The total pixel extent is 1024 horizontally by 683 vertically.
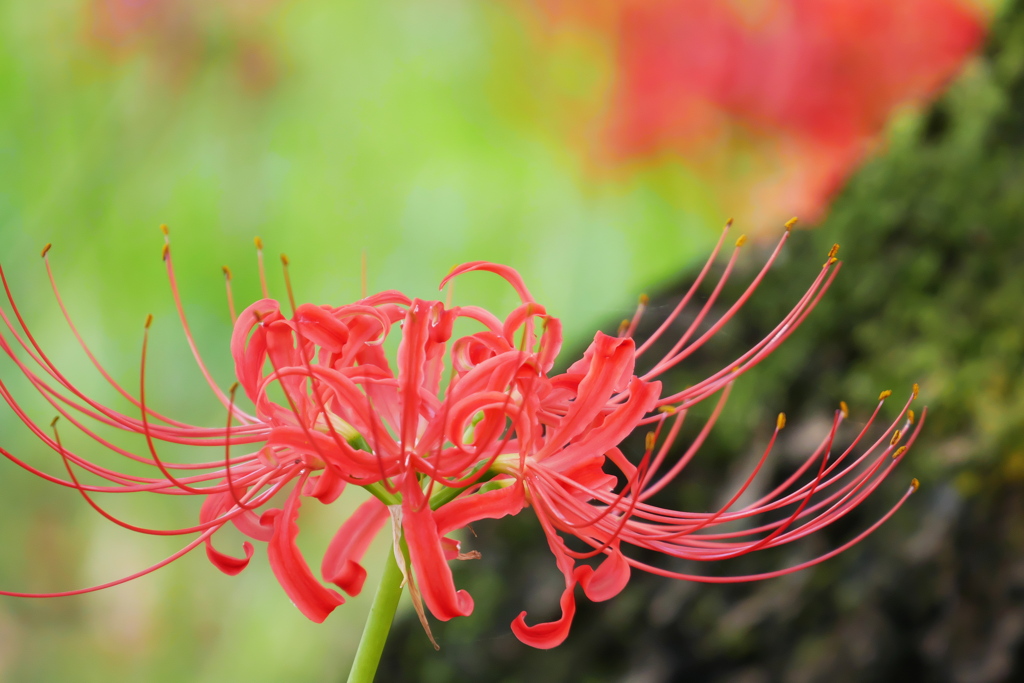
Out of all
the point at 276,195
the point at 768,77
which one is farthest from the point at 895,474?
the point at 276,195

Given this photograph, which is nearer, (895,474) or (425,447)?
(425,447)

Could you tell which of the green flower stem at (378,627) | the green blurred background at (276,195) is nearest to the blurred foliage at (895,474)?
the green blurred background at (276,195)

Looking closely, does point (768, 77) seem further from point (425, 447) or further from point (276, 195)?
point (425, 447)

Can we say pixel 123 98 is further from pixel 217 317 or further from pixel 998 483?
pixel 998 483

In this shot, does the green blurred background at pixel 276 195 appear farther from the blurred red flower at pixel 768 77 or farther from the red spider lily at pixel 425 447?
the red spider lily at pixel 425 447

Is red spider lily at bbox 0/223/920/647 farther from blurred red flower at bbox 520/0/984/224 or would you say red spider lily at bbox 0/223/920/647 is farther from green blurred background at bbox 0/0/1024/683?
blurred red flower at bbox 520/0/984/224

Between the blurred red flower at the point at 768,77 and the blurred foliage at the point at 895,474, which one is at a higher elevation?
the blurred red flower at the point at 768,77
